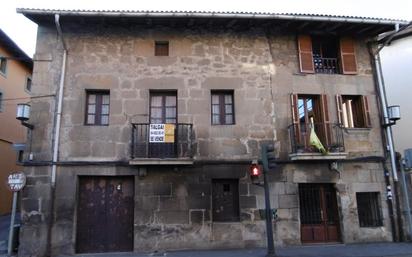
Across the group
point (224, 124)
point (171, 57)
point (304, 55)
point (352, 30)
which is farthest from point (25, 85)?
point (352, 30)

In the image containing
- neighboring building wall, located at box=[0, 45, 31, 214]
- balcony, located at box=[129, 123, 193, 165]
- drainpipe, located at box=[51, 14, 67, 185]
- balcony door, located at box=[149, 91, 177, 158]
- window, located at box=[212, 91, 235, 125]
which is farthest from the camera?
neighboring building wall, located at box=[0, 45, 31, 214]

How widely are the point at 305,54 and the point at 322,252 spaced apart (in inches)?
262

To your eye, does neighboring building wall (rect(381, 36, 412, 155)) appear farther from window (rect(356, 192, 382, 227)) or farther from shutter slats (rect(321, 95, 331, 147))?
shutter slats (rect(321, 95, 331, 147))

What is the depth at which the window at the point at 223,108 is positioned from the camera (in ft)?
37.9

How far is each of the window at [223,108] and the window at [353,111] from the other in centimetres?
376

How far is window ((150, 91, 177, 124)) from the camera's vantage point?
1139 centimetres

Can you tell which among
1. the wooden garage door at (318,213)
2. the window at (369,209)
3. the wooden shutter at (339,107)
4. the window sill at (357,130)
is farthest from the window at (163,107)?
the window at (369,209)

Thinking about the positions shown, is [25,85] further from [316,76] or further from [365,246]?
[365,246]

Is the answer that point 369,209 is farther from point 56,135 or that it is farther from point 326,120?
point 56,135

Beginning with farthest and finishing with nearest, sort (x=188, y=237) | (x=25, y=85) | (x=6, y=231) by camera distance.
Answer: (x=25, y=85)
(x=6, y=231)
(x=188, y=237)

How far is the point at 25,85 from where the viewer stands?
20.4 m

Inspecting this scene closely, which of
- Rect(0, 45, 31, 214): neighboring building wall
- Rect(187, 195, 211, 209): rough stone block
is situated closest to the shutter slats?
Rect(187, 195, 211, 209): rough stone block

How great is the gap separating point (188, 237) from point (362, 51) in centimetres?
922

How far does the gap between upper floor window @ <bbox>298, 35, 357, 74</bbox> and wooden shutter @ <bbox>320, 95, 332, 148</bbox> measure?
3.73 feet
